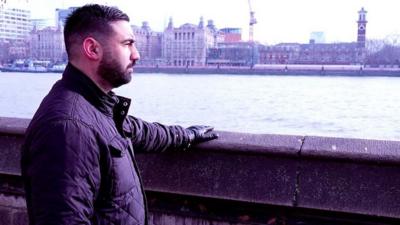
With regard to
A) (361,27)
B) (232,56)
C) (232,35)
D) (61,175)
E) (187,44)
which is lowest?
(232,56)

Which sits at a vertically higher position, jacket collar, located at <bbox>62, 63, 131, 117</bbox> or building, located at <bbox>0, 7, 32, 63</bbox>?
building, located at <bbox>0, 7, 32, 63</bbox>

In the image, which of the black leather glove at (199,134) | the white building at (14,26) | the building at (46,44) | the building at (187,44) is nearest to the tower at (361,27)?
the building at (187,44)

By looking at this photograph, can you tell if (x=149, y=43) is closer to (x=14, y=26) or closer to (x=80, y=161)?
(x=14, y=26)

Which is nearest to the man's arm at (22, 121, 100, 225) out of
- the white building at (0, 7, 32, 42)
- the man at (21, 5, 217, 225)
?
the man at (21, 5, 217, 225)

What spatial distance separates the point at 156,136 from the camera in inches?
81.4

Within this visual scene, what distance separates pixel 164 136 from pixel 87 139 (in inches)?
31.3

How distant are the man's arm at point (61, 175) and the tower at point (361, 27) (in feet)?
265

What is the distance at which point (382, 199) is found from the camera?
2.02 meters

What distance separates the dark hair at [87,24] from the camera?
1.48m

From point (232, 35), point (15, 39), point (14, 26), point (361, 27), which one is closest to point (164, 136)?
point (14, 26)

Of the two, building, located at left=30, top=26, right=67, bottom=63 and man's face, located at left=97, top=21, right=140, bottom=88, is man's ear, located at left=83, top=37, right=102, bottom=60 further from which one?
building, located at left=30, top=26, right=67, bottom=63

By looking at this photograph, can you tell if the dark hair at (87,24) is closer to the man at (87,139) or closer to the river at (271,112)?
the man at (87,139)

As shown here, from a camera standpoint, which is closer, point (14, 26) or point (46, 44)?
point (14, 26)

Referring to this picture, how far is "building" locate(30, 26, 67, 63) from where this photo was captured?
77.3 m
